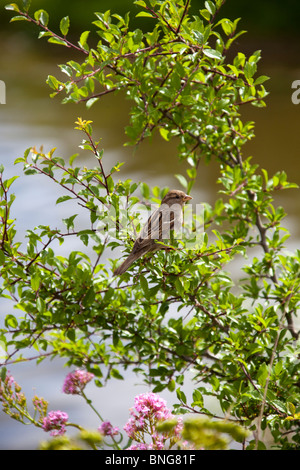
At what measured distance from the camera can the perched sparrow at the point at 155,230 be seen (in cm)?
95

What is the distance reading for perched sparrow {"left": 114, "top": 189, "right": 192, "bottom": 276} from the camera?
949 millimetres

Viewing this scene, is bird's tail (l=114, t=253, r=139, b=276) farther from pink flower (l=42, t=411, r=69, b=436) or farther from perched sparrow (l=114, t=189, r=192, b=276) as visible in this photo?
pink flower (l=42, t=411, r=69, b=436)

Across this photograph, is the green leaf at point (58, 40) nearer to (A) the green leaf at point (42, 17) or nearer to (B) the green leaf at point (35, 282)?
(A) the green leaf at point (42, 17)

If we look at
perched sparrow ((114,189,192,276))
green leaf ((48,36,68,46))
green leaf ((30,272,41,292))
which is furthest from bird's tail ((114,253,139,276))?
green leaf ((48,36,68,46))

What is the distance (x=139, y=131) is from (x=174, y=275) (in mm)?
332

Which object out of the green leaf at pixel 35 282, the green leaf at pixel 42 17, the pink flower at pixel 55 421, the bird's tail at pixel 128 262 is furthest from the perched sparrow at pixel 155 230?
the green leaf at pixel 42 17

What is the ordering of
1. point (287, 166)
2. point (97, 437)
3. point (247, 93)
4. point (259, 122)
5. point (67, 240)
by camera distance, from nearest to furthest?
point (97, 437), point (247, 93), point (67, 240), point (287, 166), point (259, 122)

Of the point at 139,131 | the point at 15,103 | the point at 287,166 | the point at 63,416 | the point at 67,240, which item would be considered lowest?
the point at 63,416

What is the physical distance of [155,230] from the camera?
0.99 meters

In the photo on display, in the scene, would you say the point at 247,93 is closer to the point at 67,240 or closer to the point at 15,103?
the point at 67,240

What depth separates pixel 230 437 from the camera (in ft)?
2.28

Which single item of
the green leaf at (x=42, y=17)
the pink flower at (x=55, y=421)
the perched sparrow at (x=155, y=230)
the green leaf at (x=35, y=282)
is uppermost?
the green leaf at (x=42, y=17)

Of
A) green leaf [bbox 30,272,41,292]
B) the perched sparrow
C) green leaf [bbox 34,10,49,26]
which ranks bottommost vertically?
green leaf [bbox 30,272,41,292]
